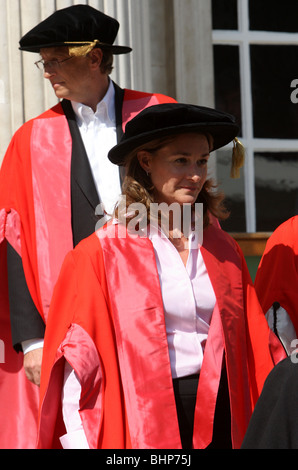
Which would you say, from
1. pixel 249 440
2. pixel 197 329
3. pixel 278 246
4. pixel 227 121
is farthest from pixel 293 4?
pixel 249 440

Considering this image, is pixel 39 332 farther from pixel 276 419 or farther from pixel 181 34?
pixel 181 34

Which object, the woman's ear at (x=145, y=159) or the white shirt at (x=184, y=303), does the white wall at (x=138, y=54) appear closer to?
the woman's ear at (x=145, y=159)

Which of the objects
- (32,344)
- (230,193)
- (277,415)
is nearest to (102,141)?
(32,344)

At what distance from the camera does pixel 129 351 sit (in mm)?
3463

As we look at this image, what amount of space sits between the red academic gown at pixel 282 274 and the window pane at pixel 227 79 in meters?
2.04

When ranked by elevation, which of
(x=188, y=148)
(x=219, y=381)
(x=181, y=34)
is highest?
(x=181, y=34)

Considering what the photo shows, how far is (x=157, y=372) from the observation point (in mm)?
3441

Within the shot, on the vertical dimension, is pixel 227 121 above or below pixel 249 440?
above

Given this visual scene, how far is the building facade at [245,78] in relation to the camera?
6.16 metres

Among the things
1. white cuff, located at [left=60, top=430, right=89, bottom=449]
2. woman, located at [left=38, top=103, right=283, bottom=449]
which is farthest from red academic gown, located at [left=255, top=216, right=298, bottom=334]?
white cuff, located at [left=60, top=430, right=89, bottom=449]

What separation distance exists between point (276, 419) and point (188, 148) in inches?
54.5

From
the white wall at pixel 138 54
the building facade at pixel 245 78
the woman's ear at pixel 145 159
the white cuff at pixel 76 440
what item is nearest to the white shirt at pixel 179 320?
the white cuff at pixel 76 440

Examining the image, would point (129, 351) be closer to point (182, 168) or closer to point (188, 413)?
point (188, 413)

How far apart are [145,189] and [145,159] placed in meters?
0.11
